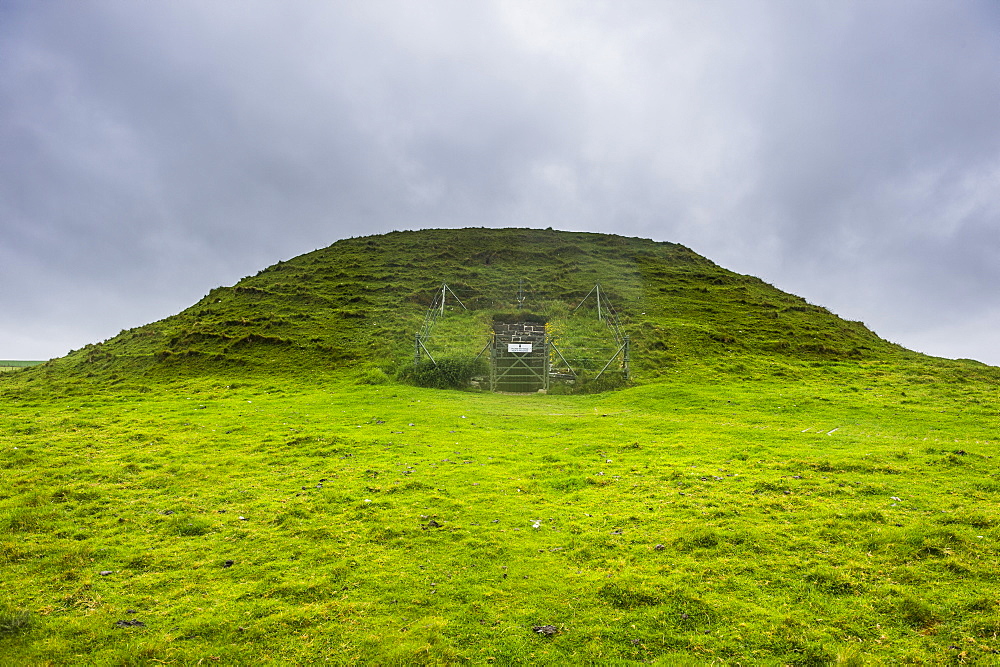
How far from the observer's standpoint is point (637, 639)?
6.27 metres

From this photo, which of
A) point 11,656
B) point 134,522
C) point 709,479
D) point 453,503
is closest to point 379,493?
point 453,503

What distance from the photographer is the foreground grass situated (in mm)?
6227

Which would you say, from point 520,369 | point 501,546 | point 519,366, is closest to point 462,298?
point 520,369

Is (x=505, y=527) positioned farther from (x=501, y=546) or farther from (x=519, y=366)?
(x=519, y=366)

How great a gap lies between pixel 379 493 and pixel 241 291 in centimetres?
4469

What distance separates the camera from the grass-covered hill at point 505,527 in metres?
Answer: 6.29

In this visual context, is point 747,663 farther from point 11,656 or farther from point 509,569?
point 11,656

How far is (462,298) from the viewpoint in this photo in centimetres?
4844

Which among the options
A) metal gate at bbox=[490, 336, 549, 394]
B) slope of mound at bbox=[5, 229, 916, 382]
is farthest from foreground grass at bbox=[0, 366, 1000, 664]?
slope of mound at bbox=[5, 229, 916, 382]

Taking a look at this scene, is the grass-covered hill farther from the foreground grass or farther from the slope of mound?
the slope of mound

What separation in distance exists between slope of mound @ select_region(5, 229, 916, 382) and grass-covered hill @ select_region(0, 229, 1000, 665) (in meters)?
7.55

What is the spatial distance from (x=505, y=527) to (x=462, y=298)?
39.6 metres

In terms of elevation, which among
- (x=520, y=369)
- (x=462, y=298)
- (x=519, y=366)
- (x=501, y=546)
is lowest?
(x=501, y=546)

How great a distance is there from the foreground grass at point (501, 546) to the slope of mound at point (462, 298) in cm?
1716
